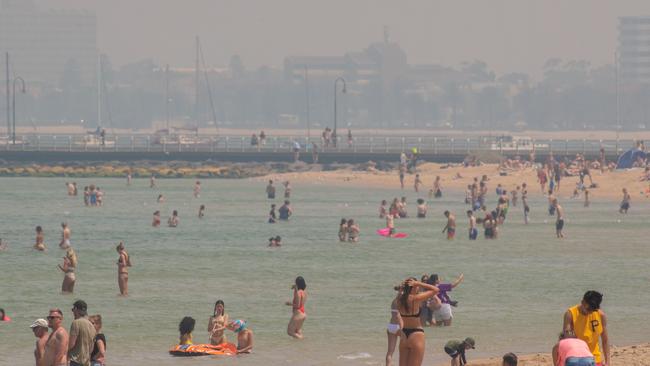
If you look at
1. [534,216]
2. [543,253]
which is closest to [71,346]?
[543,253]

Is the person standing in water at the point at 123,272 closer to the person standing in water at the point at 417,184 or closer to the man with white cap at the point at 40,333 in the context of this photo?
the man with white cap at the point at 40,333

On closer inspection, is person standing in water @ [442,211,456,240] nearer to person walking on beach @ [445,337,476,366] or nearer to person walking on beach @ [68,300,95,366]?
person walking on beach @ [445,337,476,366]

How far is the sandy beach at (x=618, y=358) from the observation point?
2456cm

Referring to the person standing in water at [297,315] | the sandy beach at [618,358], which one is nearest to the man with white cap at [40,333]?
the sandy beach at [618,358]

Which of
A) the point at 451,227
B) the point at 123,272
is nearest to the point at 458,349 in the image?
the point at 123,272

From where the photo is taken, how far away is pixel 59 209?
81.1 metres

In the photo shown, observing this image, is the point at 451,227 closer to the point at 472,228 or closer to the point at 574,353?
the point at 472,228

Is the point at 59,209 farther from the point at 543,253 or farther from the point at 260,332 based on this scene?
the point at 260,332

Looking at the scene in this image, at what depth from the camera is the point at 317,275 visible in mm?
45062

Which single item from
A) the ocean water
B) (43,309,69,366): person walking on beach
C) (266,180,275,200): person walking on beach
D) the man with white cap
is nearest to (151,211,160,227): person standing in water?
the ocean water

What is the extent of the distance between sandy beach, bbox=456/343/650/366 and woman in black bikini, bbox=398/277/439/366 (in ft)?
19.1

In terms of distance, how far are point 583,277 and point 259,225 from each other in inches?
1066

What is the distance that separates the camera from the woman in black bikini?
19312mm

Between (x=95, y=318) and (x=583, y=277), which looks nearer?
(x=95, y=318)
